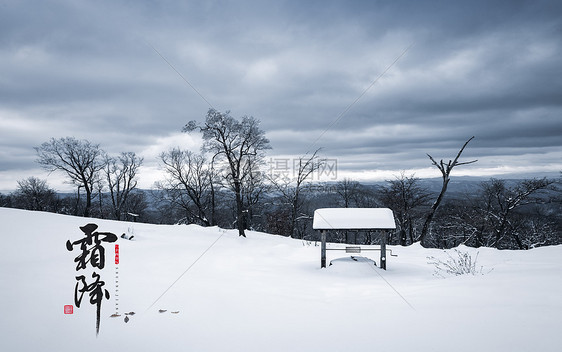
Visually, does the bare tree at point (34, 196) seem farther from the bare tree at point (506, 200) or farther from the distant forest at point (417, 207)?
the bare tree at point (506, 200)

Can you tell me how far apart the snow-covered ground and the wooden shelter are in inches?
101

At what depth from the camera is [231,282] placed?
951 centimetres

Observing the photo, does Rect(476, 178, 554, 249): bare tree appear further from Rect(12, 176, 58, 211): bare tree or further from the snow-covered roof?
Rect(12, 176, 58, 211): bare tree

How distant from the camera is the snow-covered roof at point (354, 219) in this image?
1346cm

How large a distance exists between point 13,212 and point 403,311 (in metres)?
17.9

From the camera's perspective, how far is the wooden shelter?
1345 centimetres

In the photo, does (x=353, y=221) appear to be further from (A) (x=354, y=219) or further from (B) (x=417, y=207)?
(B) (x=417, y=207)

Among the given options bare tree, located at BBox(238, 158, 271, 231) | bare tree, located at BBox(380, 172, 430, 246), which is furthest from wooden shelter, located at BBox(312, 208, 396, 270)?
bare tree, located at BBox(380, 172, 430, 246)

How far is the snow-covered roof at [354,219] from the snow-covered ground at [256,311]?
2691mm

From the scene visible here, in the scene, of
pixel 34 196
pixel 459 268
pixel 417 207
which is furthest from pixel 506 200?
pixel 34 196

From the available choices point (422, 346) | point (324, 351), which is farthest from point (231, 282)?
point (422, 346)

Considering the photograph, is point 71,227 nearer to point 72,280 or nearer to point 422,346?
point 72,280

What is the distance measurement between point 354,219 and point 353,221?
0.15 meters

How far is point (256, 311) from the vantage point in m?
6.64
